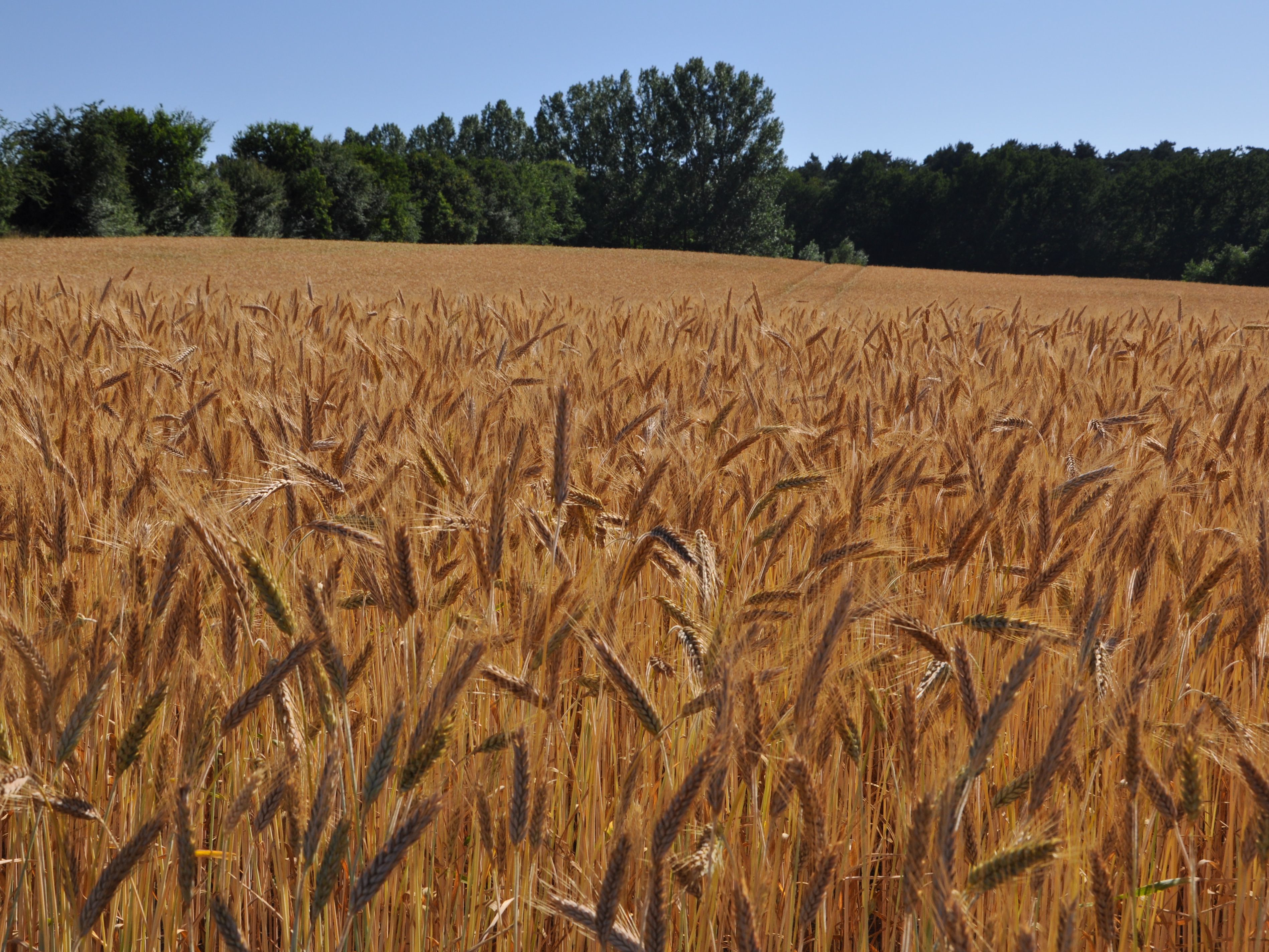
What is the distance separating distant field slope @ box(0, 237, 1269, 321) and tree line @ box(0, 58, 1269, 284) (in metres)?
10.2

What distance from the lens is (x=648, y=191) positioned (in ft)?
196

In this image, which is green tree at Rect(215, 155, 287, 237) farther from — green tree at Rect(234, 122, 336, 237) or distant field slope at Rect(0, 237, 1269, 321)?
distant field slope at Rect(0, 237, 1269, 321)

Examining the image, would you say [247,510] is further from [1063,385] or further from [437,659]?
[1063,385]

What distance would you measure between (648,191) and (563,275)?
132 feet

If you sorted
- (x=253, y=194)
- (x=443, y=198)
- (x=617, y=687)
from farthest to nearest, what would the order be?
(x=443, y=198)
(x=253, y=194)
(x=617, y=687)

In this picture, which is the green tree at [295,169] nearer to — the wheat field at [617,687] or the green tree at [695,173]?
the green tree at [695,173]

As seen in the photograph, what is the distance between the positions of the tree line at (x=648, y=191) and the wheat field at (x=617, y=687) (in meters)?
32.2

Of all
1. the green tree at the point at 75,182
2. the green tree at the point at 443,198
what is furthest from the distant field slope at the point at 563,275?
the green tree at the point at 443,198

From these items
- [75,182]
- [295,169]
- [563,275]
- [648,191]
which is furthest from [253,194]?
[648,191]

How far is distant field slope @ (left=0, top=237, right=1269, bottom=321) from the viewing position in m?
16.5

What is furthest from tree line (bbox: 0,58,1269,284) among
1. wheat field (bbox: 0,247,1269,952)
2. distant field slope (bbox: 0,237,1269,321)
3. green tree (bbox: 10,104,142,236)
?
wheat field (bbox: 0,247,1269,952)

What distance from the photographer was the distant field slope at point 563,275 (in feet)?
54.1

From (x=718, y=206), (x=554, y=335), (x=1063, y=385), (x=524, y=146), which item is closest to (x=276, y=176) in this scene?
(x=718, y=206)

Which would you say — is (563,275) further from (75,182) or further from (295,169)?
(295,169)
